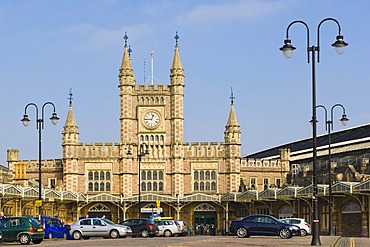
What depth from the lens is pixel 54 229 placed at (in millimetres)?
52812

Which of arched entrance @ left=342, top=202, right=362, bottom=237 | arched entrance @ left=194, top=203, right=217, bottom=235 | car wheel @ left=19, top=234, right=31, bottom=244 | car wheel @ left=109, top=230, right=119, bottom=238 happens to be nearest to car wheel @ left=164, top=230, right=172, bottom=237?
car wheel @ left=109, top=230, right=119, bottom=238

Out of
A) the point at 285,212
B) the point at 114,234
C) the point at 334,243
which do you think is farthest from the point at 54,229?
the point at 285,212

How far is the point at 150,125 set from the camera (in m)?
92.5

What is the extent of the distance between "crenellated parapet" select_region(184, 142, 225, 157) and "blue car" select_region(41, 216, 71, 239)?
39818mm

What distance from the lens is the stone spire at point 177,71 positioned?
93.5m

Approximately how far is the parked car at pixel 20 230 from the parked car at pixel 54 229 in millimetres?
12304

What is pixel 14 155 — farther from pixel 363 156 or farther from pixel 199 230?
pixel 363 156

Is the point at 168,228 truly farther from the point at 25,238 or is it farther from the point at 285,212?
the point at 285,212

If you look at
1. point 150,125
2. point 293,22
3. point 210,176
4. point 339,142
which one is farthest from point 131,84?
point 293,22

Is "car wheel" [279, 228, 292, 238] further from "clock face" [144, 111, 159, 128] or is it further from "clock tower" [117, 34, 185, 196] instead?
"clock face" [144, 111, 159, 128]

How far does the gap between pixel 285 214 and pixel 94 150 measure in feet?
77.9

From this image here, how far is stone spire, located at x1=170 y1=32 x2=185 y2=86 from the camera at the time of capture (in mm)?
93500

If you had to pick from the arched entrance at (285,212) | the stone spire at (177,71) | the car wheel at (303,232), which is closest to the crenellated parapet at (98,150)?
the stone spire at (177,71)

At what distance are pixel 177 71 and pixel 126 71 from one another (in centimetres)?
606
